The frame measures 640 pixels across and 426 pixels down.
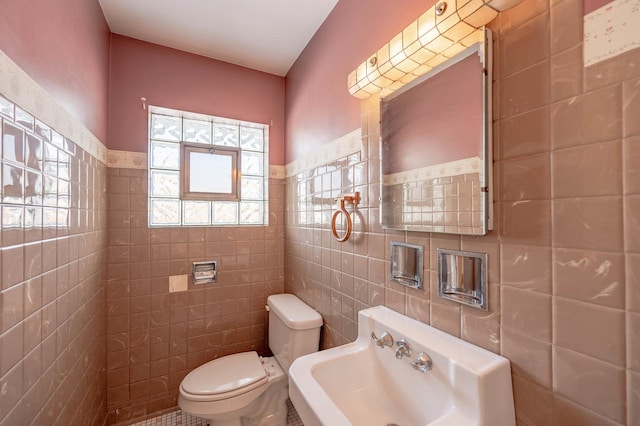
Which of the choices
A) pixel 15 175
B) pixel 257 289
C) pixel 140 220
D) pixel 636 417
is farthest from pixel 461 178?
pixel 140 220

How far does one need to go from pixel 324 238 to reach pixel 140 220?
1261mm

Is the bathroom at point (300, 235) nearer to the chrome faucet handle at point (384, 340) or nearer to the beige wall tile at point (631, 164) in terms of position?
the beige wall tile at point (631, 164)

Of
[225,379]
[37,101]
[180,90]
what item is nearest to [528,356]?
[225,379]

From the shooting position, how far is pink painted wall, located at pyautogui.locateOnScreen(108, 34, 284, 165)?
1803mm

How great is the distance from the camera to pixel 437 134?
0.98 meters

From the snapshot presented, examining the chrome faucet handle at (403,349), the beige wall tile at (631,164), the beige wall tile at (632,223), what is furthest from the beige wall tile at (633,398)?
the chrome faucet handle at (403,349)

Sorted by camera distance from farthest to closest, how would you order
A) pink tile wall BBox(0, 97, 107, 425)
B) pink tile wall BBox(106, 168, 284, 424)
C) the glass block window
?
1. the glass block window
2. pink tile wall BBox(106, 168, 284, 424)
3. pink tile wall BBox(0, 97, 107, 425)

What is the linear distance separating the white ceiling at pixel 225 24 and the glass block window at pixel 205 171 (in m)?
0.48

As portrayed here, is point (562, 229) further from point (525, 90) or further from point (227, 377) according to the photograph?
point (227, 377)

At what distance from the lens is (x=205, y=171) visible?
2.08 meters

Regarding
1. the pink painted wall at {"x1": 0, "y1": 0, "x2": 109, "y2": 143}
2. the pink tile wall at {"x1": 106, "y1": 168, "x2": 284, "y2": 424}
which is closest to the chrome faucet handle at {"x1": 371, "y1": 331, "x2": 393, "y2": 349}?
the pink tile wall at {"x1": 106, "y1": 168, "x2": 284, "y2": 424}

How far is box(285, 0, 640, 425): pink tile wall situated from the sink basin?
0.06 m

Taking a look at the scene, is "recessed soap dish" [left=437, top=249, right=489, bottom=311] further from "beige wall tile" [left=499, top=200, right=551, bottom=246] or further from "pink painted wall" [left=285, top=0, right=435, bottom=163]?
"pink painted wall" [left=285, top=0, right=435, bottom=163]

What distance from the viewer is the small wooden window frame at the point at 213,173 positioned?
2004 millimetres
